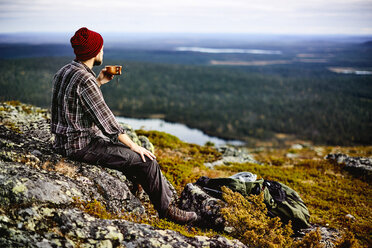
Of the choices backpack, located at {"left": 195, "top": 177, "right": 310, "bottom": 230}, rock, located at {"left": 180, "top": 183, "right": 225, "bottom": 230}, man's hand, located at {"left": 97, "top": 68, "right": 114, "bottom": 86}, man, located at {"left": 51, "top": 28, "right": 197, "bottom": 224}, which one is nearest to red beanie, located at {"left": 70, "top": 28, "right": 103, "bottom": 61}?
man, located at {"left": 51, "top": 28, "right": 197, "bottom": 224}

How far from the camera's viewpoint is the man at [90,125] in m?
3.75

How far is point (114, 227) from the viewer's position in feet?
10.9

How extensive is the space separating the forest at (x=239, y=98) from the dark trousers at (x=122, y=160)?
5820 centimetres

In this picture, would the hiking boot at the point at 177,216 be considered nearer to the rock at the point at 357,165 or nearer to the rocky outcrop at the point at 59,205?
the rocky outcrop at the point at 59,205

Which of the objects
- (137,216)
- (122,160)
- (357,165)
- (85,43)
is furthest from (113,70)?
(357,165)

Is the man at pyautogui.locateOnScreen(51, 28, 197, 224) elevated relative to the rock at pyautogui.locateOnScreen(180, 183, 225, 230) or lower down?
elevated

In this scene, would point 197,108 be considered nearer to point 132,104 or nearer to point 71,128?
point 132,104

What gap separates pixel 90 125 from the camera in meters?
4.05

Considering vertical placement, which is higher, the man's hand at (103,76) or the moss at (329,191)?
the man's hand at (103,76)

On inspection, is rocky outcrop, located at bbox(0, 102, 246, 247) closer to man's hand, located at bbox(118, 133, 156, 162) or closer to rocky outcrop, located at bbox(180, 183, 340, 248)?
man's hand, located at bbox(118, 133, 156, 162)

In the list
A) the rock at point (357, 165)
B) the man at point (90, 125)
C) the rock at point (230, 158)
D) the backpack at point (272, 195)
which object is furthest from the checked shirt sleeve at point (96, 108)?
the rock at point (357, 165)

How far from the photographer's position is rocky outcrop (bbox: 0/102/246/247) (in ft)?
9.64

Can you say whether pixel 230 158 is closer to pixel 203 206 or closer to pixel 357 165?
pixel 357 165

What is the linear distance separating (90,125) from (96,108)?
0.44 m
